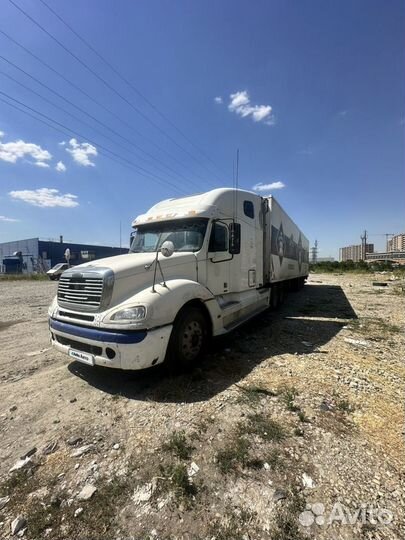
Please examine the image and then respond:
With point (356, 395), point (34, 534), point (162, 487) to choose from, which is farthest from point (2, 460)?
point (356, 395)

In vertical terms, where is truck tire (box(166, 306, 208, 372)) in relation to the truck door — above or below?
below

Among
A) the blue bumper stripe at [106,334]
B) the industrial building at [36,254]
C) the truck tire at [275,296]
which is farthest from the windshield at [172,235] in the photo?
the industrial building at [36,254]

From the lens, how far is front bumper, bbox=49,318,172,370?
11.1 feet

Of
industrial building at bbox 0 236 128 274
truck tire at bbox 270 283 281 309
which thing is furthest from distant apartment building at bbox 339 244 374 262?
truck tire at bbox 270 283 281 309

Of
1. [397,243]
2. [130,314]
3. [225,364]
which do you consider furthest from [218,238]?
[397,243]

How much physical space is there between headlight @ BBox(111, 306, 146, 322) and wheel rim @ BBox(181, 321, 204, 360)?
2.82 ft

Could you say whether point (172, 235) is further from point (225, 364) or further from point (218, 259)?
point (225, 364)

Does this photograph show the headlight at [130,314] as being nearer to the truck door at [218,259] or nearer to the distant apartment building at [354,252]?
the truck door at [218,259]

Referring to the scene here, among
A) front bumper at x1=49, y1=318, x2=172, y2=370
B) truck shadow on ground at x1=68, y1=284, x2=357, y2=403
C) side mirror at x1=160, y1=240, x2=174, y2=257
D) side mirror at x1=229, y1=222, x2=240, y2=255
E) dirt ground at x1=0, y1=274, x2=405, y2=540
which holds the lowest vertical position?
dirt ground at x1=0, y1=274, x2=405, y2=540

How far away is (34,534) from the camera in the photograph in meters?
1.82

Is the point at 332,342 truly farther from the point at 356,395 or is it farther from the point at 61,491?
the point at 61,491

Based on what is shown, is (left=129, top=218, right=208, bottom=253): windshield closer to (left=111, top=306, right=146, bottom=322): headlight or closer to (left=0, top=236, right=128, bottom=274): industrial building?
(left=111, top=306, right=146, bottom=322): headlight

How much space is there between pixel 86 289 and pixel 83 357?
3.04ft

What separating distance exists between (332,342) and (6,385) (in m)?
5.84
